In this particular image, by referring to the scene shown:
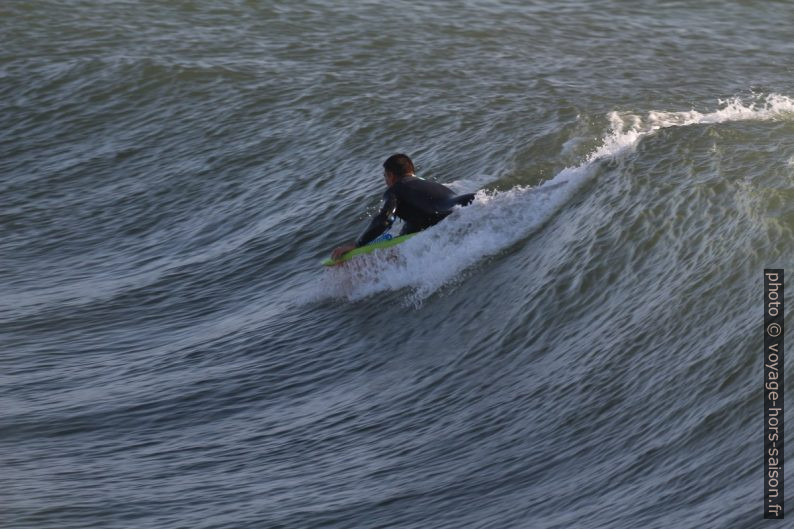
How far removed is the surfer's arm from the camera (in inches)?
464

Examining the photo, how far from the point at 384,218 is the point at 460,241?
0.74 m

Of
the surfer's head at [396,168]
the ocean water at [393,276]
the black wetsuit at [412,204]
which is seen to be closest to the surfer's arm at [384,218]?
the black wetsuit at [412,204]

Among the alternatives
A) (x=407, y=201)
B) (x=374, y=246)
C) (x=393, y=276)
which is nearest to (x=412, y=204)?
(x=407, y=201)

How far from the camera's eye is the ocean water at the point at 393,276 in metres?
7.89

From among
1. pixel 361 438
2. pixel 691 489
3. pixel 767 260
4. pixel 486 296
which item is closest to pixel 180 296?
pixel 486 296

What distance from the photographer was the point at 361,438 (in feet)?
29.7

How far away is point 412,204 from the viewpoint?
38.7 ft

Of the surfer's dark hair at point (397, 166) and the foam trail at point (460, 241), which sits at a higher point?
the surfer's dark hair at point (397, 166)

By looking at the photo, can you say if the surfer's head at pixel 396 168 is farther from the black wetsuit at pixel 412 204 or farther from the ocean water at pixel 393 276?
the ocean water at pixel 393 276

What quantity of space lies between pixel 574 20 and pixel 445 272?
36.1 feet

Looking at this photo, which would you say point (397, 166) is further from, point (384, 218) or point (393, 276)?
point (393, 276)

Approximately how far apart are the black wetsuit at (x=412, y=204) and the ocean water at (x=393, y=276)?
0.15 metres

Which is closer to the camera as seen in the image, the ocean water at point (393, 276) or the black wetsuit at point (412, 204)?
the ocean water at point (393, 276)

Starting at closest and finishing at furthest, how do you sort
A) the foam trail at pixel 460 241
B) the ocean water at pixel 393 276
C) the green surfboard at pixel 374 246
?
the ocean water at pixel 393 276 < the foam trail at pixel 460 241 < the green surfboard at pixel 374 246
